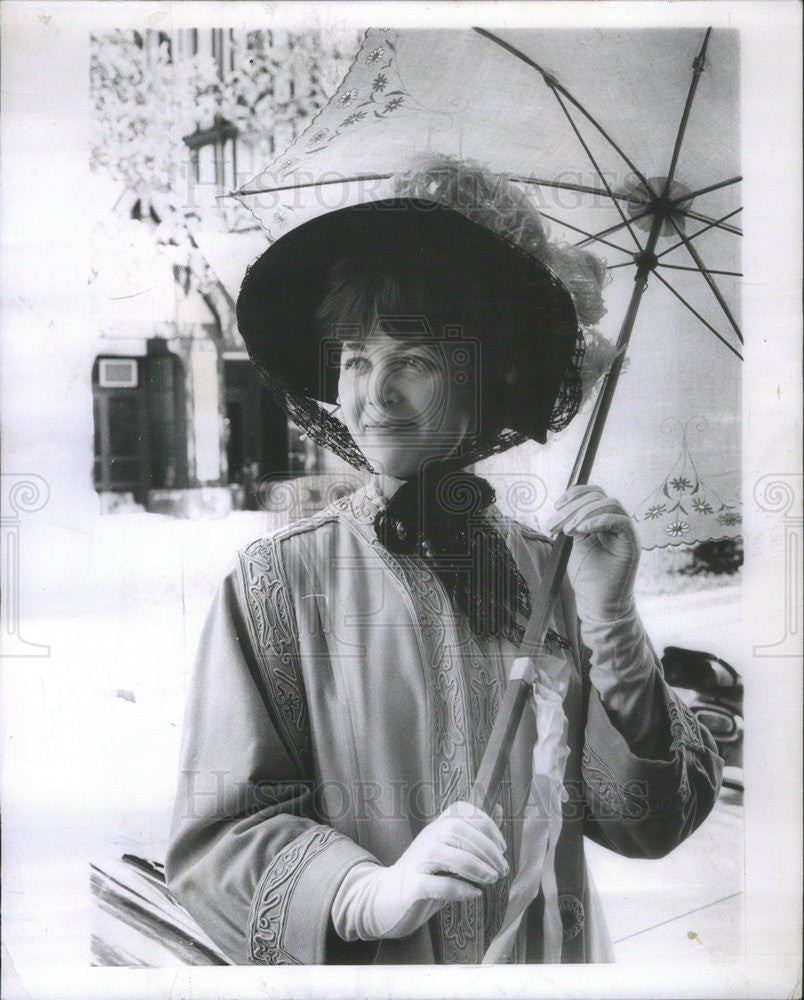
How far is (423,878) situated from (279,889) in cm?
26

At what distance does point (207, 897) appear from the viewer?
1.74 metres

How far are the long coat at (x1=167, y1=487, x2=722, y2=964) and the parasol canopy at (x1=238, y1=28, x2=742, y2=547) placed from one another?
28 cm

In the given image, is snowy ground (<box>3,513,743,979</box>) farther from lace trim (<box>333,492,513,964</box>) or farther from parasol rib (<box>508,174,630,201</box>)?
parasol rib (<box>508,174,630,201</box>)

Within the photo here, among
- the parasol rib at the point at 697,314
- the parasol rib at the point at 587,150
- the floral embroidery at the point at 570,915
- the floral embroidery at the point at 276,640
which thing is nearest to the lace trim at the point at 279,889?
the floral embroidery at the point at 276,640

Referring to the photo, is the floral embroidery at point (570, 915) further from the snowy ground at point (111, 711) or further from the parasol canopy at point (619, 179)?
the parasol canopy at point (619, 179)

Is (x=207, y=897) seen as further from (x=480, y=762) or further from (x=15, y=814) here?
(x=480, y=762)

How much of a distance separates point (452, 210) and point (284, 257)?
1.08 feet

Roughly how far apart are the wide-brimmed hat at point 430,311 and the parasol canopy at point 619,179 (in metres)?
0.06

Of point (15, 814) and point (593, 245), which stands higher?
point (593, 245)

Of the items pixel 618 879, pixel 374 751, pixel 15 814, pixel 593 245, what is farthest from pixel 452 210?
pixel 15 814

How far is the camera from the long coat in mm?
1727

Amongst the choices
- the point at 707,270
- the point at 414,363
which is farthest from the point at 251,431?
the point at 707,270

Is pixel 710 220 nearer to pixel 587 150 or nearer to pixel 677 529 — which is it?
pixel 587 150

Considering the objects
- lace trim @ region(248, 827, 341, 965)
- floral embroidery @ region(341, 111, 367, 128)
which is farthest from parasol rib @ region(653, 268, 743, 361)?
lace trim @ region(248, 827, 341, 965)
